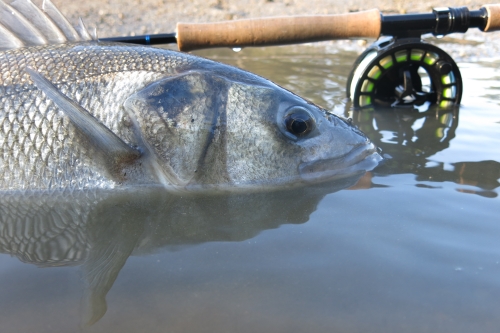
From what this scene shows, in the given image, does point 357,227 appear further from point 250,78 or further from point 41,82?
point 41,82

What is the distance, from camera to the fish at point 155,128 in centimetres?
223

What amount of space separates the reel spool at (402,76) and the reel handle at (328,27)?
0.13 meters

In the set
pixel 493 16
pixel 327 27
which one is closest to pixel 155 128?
pixel 327 27

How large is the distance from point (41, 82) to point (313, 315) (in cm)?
146

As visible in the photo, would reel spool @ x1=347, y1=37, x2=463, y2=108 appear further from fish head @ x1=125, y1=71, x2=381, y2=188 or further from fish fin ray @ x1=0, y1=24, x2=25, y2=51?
fish fin ray @ x1=0, y1=24, x2=25, y2=51

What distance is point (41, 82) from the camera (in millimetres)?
2066

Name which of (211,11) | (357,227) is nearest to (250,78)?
(357,227)

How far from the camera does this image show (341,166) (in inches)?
95.7

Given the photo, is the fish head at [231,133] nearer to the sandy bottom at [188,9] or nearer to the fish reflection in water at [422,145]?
the fish reflection in water at [422,145]

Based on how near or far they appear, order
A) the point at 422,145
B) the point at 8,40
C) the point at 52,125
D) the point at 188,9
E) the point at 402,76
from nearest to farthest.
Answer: the point at 52,125
the point at 8,40
the point at 422,145
the point at 402,76
the point at 188,9

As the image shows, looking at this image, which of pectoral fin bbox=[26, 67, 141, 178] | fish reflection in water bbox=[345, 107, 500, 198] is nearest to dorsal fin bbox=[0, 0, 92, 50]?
pectoral fin bbox=[26, 67, 141, 178]

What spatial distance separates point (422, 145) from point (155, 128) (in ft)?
5.47

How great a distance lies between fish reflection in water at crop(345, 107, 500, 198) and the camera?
2.44 m

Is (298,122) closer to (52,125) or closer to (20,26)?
(52,125)
